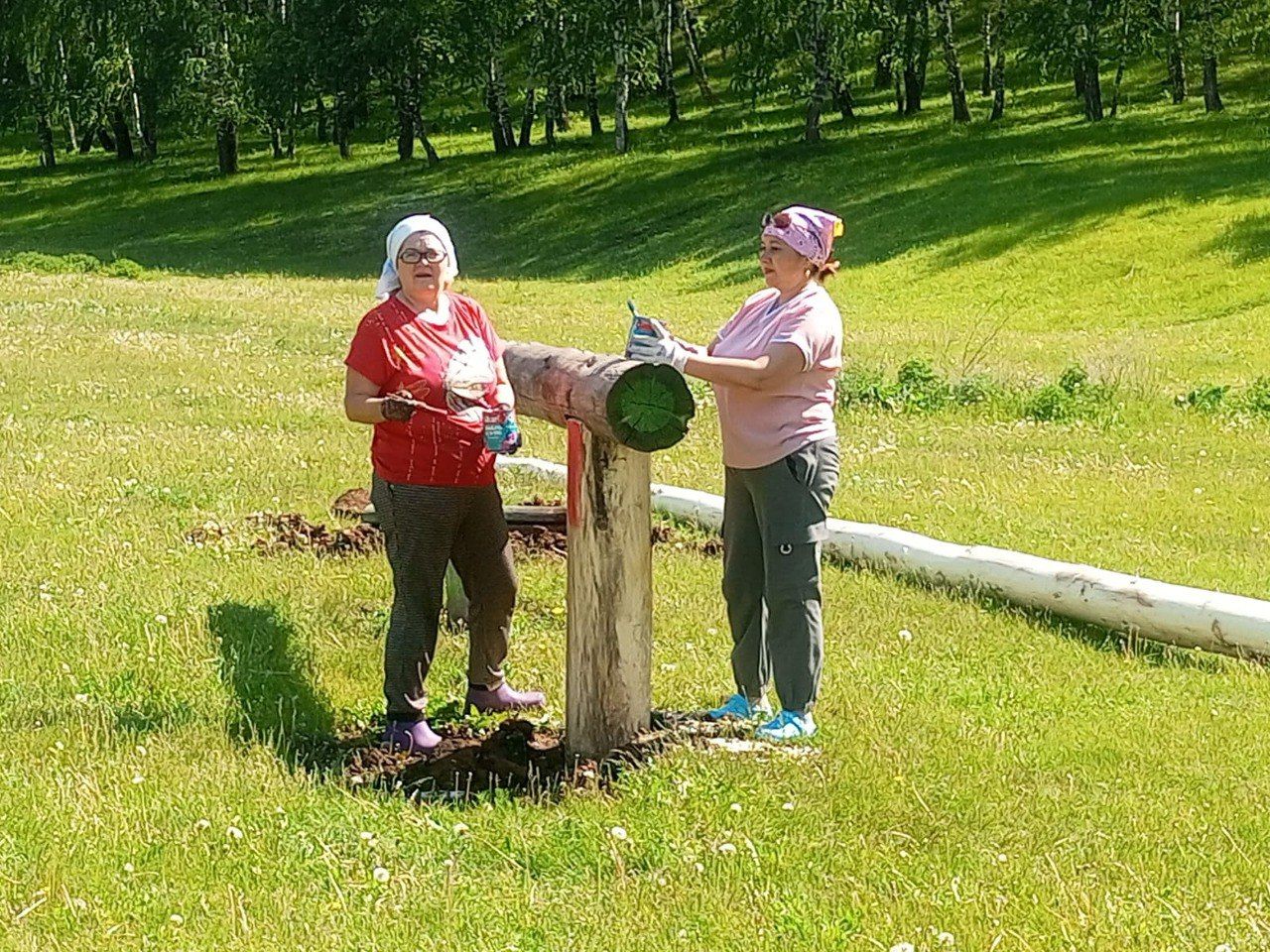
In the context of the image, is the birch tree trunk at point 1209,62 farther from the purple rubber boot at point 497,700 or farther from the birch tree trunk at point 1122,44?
the purple rubber boot at point 497,700

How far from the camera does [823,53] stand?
48.2 m

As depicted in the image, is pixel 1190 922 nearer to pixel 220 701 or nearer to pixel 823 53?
pixel 220 701

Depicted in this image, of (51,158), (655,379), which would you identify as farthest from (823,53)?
(655,379)

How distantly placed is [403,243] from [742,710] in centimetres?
230

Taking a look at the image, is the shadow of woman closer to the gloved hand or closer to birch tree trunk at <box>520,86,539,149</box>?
the gloved hand

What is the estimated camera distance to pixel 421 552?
661cm

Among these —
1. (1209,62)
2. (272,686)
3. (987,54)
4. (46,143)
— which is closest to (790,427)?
(272,686)

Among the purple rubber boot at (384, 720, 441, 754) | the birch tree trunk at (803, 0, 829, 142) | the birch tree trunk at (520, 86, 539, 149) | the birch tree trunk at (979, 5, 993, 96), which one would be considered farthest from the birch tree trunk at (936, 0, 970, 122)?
the purple rubber boot at (384, 720, 441, 754)

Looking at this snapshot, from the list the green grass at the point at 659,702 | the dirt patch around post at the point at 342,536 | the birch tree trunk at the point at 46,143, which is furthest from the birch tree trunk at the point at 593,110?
the dirt patch around post at the point at 342,536

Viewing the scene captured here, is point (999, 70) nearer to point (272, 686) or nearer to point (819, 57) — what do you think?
point (819, 57)

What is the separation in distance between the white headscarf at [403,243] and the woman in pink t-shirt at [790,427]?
3.61ft

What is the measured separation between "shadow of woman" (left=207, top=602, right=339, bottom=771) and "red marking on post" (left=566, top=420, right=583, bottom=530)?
1343 millimetres

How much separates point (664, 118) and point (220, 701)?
2209 inches

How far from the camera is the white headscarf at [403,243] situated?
6449 mm
